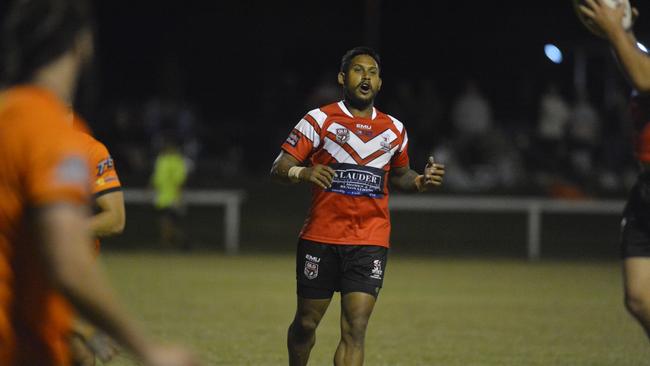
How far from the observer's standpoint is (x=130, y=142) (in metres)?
23.6

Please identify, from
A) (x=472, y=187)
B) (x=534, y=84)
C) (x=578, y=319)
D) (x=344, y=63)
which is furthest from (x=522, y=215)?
(x=344, y=63)


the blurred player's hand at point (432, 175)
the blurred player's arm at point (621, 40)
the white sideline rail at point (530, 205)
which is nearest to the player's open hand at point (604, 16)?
the blurred player's arm at point (621, 40)

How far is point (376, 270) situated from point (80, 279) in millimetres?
4359

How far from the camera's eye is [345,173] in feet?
22.9

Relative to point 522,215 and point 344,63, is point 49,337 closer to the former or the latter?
point 344,63

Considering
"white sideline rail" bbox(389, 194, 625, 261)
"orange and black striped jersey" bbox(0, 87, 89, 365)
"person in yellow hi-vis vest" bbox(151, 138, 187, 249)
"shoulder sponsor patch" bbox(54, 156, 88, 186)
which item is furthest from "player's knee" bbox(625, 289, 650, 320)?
"person in yellow hi-vis vest" bbox(151, 138, 187, 249)

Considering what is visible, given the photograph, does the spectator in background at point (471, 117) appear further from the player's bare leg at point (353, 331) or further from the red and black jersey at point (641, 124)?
the red and black jersey at point (641, 124)

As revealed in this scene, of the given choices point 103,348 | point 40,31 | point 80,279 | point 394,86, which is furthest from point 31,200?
point 394,86

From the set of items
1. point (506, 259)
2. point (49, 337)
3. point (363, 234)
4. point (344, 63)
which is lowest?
point (506, 259)

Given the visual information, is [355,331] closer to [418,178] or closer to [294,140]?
[418,178]

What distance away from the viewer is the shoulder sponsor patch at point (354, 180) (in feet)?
22.9

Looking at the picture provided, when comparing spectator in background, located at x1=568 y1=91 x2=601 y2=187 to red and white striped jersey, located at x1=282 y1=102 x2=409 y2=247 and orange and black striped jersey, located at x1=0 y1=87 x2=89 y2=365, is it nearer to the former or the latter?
red and white striped jersey, located at x1=282 y1=102 x2=409 y2=247

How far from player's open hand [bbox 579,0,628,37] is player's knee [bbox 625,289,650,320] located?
5.29 feet

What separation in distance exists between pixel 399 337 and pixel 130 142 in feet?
46.9
